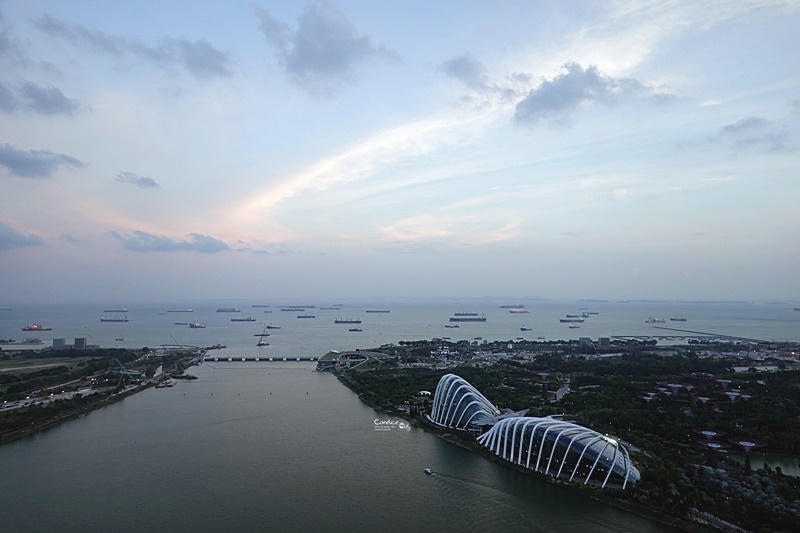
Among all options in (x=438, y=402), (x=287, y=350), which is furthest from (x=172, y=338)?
(x=438, y=402)

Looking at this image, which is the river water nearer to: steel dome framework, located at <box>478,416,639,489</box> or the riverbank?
the riverbank

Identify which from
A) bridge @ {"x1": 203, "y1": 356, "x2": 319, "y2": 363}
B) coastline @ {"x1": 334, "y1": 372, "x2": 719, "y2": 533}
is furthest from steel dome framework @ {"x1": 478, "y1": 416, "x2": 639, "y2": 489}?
bridge @ {"x1": 203, "y1": 356, "x2": 319, "y2": 363}

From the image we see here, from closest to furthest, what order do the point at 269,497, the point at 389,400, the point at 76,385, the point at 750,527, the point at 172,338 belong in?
1. the point at 750,527
2. the point at 269,497
3. the point at 389,400
4. the point at 76,385
5. the point at 172,338

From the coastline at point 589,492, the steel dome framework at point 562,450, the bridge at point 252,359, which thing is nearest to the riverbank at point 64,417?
the bridge at point 252,359

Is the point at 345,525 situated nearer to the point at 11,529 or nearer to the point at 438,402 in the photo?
the point at 11,529

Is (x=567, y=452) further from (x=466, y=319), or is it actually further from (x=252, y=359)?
(x=466, y=319)

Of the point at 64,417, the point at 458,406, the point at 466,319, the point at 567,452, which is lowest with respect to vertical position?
the point at 64,417

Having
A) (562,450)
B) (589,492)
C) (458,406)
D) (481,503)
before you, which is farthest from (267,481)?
(589,492)

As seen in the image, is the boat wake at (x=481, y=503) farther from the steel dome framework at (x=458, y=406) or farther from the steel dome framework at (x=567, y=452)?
the steel dome framework at (x=458, y=406)
